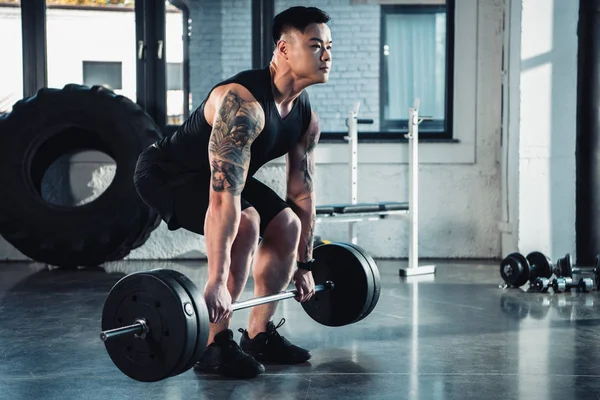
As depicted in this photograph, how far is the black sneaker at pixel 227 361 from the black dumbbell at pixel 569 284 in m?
2.10

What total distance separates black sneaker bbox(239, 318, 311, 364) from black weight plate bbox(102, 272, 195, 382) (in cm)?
54

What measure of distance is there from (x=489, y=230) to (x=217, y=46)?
2296 millimetres

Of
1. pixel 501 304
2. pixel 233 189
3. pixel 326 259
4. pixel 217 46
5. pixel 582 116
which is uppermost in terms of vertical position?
pixel 217 46

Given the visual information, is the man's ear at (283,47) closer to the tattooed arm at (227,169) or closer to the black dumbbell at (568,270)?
the tattooed arm at (227,169)

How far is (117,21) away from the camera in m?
5.43

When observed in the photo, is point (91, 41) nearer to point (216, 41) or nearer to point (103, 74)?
point (103, 74)

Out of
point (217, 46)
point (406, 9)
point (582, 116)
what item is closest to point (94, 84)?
point (217, 46)

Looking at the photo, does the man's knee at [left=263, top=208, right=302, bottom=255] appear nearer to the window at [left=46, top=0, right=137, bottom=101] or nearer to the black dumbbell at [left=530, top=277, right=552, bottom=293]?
the black dumbbell at [left=530, top=277, right=552, bottom=293]

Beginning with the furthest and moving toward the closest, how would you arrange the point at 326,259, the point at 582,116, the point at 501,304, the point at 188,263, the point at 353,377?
the point at 188,263 < the point at 582,116 < the point at 501,304 < the point at 326,259 < the point at 353,377

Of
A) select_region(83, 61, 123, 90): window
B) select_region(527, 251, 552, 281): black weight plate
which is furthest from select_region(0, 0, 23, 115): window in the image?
select_region(527, 251, 552, 281): black weight plate

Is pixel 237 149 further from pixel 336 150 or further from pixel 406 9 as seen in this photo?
pixel 406 9

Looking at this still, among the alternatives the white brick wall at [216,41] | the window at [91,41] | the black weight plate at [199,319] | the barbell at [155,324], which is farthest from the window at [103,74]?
the black weight plate at [199,319]

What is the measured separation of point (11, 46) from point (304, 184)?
363cm

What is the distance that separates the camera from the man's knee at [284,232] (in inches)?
95.2
